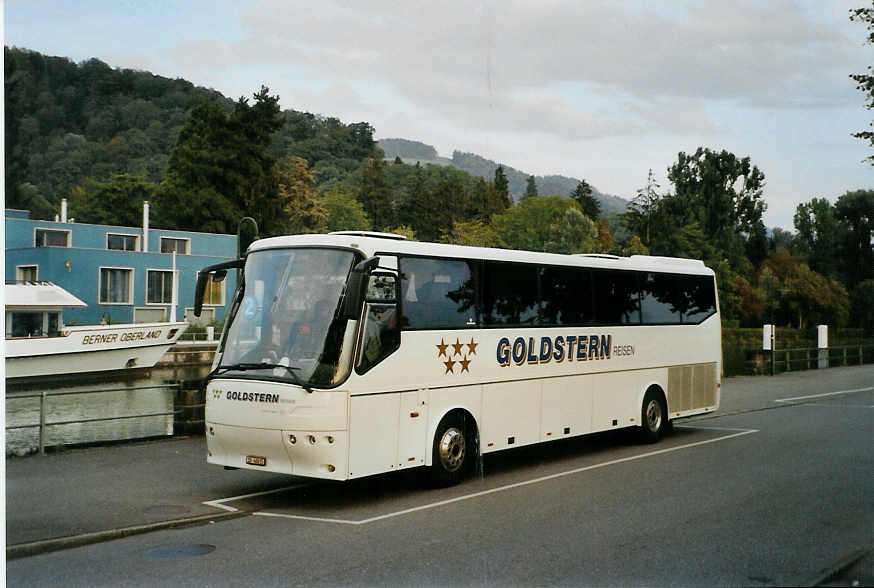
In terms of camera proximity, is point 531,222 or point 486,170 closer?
point 531,222

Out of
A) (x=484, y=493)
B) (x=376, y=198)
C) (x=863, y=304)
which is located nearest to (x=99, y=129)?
(x=484, y=493)

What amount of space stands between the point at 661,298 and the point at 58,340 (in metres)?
33.7

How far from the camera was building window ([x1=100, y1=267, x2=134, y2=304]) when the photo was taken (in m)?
58.6

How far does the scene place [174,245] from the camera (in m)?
64.5

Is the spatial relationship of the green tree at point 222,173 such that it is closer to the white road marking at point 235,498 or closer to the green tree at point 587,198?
the green tree at point 587,198

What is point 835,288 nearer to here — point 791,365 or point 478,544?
point 791,365

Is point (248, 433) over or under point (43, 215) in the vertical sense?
under

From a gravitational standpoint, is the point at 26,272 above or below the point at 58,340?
above

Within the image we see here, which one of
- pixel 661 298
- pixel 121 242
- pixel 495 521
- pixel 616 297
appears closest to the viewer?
pixel 495 521

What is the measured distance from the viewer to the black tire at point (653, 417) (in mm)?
16828

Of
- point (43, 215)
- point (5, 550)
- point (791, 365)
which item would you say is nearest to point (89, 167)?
point (43, 215)

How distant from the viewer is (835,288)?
62719 mm

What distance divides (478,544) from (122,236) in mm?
58634

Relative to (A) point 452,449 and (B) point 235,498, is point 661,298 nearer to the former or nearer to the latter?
(A) point 452,449
